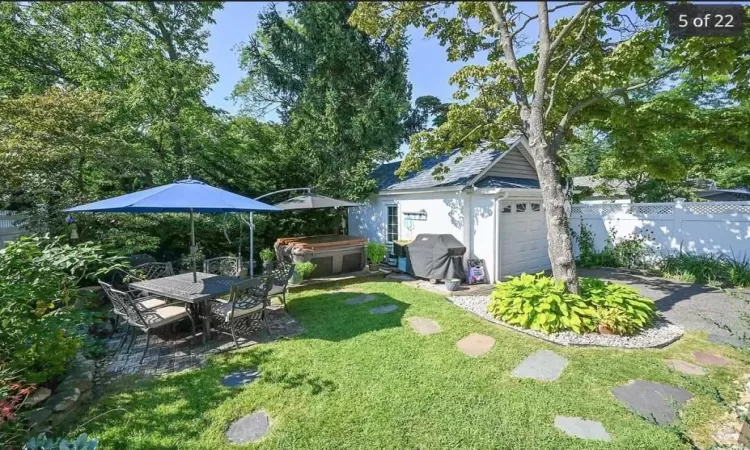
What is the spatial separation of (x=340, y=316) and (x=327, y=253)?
315cm

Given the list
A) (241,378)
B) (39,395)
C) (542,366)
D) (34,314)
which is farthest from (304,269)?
(542,366)

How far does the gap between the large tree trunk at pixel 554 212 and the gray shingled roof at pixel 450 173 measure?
8.57 feet

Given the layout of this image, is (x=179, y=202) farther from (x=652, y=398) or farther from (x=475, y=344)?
(x=652, y=398)

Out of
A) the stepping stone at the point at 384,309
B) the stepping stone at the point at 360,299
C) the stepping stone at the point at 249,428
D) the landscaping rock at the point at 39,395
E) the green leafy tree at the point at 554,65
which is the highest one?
the green leafy tree at the point at 554,65

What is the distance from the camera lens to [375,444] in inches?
116

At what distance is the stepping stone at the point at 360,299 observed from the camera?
6.98 m

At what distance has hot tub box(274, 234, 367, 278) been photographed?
8.87 m

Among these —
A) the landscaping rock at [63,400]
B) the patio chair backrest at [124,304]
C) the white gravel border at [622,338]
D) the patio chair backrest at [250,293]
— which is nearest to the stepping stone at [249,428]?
the landscaping rock at [63,400]

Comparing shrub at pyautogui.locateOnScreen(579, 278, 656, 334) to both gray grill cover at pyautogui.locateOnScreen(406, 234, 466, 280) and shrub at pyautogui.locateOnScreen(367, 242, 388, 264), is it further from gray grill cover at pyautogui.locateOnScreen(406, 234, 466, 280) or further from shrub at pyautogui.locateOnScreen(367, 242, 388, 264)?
shrub at pyautogui.locateOnScreen(367, 242, 388, 264)

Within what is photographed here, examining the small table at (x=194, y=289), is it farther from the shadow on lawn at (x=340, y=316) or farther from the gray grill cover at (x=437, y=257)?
the gray grill cover at (x=437, y=257)

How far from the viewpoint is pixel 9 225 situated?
7.12 meters

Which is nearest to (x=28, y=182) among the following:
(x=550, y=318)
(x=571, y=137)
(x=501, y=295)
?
(x=501, y=295)

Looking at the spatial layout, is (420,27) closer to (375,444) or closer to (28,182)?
(375,444)

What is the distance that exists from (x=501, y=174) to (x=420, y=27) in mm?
4531
